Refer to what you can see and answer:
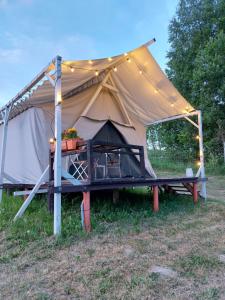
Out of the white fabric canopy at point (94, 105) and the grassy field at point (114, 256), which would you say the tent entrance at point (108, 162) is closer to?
the white fabric canopy at point (94, 105)

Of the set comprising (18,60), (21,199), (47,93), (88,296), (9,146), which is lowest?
(88,296)

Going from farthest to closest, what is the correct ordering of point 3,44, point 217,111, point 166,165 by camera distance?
point 166,165 → point 217,111 → point 3,44

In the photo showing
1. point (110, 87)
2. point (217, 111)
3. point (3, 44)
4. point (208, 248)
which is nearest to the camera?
point (208, 248)

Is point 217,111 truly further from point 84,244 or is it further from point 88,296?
point 88,296

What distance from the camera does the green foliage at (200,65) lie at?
11.3 meters

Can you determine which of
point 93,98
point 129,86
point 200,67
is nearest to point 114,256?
point 93,98

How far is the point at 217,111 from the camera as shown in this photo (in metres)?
11.4

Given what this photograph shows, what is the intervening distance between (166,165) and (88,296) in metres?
13.7

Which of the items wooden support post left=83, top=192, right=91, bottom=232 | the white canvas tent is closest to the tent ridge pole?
wooden support post left=83, top=192, right=91, bottom=232

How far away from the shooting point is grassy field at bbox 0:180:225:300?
2408 mm

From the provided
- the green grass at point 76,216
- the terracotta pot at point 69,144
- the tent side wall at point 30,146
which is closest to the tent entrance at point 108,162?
the green grass at point 76,216

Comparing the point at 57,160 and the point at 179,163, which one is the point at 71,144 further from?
the point at 179,163

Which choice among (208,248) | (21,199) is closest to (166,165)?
(21,199)

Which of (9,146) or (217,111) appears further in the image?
(217,111)
